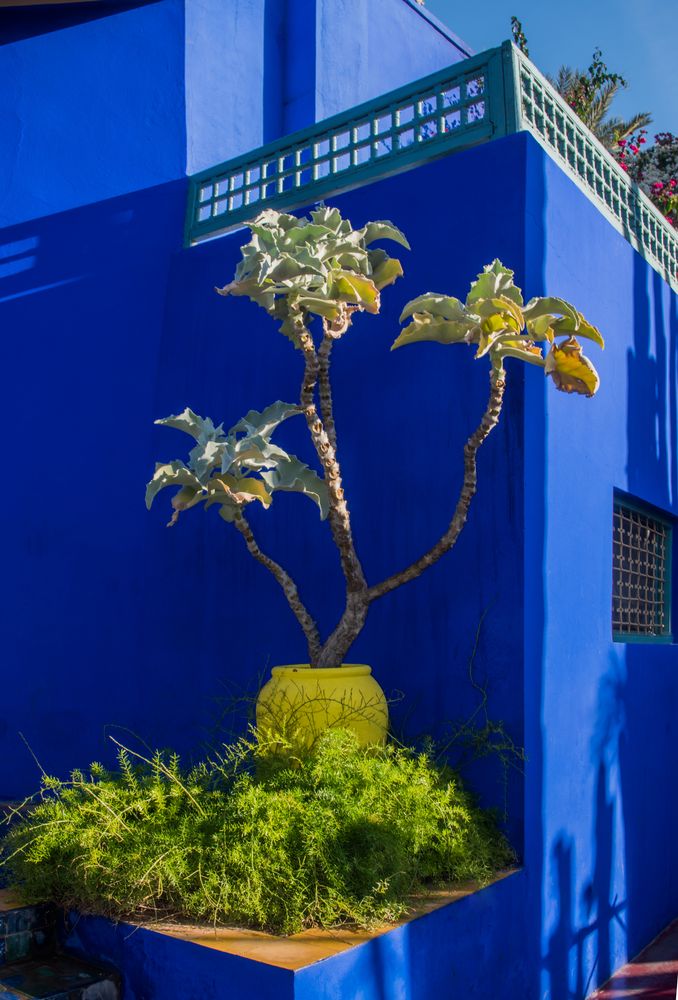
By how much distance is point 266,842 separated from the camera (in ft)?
8.69

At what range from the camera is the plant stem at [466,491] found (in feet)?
10.4

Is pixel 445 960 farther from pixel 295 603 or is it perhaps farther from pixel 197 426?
pixel 197 426

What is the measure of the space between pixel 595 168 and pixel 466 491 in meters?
2.19

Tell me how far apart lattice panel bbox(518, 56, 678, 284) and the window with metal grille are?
149 cm

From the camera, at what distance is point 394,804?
9.52 feet

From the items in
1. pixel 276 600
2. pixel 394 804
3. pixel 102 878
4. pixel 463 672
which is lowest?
pixel 102 878

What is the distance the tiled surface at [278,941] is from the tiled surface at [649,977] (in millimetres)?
1731

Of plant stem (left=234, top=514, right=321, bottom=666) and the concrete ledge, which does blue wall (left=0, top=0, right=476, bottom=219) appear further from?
the concrete ledge

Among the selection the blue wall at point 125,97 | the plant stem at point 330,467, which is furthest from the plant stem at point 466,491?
the blue wall at point 125,97

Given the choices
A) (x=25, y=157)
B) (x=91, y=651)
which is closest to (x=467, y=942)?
(x=91, y=651)

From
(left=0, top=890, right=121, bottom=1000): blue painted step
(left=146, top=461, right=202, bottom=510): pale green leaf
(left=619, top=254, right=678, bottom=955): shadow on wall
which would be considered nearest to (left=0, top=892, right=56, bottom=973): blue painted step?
(left=0, top=890, right=121, bottom=1000): blue painted step

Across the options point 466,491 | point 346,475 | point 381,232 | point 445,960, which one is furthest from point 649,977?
point 381,232

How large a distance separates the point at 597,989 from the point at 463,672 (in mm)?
1608

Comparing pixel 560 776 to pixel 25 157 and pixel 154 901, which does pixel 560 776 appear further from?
pixel 25 157
